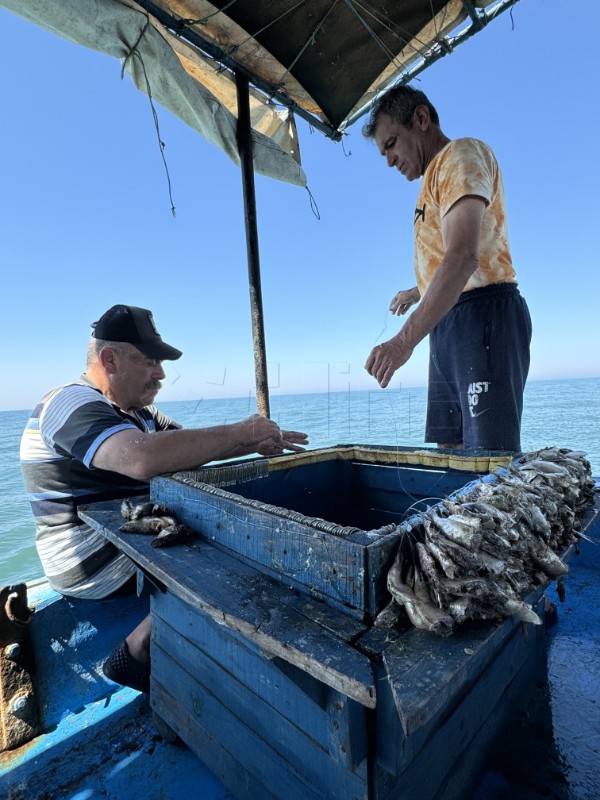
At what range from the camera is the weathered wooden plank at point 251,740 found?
79 centimetres

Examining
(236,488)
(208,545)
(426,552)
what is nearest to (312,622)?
(426,552)

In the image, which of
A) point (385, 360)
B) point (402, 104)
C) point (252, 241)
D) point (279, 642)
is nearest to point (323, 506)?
point (385, 360)

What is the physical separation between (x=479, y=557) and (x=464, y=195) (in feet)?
4.81

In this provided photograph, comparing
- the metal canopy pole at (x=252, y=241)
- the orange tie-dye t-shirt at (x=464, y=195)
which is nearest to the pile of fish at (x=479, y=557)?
→ the orange tie-dye t-shirt at (x=464, y=195)

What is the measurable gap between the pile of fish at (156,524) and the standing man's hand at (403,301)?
1948 mm

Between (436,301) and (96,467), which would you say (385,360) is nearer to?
(436,301)

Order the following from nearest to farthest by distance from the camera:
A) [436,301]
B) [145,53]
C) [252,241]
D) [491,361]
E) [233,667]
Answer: [233,667]
[436,301]
[491,361]
[145,53]
[252,241]

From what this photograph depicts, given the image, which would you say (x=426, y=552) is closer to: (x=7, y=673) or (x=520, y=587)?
(x=520, y=587)

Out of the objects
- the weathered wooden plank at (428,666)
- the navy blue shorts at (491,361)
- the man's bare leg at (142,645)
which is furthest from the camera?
the navy blue shorts at (491,361)

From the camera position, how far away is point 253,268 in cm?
317

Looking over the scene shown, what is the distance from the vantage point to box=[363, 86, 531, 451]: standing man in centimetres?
151

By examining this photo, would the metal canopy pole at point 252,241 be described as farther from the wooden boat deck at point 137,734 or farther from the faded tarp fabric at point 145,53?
the wooden boat deck at point 137,734

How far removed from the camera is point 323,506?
201cm

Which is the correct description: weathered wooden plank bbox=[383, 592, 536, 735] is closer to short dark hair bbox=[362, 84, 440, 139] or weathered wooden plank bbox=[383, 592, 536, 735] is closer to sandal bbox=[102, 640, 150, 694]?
sandal bbox=[102, 640, 150, 694]
